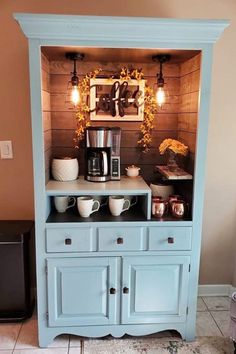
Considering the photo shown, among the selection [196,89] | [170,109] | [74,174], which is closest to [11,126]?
[74,174]

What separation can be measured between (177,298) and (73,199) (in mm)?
948

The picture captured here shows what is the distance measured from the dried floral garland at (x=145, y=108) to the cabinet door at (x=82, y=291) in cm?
88

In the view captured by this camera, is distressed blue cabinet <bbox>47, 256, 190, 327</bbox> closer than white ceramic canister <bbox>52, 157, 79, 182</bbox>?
Yes

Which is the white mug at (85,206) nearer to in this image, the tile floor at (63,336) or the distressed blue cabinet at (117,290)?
the distressed blue cabinet at (117,290)

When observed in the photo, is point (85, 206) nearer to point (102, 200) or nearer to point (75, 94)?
point (102, 200)

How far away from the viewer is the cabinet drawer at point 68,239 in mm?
1882

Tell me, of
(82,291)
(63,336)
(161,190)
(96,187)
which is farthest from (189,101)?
(63,336)

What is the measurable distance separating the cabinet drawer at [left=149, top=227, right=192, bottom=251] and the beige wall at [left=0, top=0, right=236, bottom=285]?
2.16 feet

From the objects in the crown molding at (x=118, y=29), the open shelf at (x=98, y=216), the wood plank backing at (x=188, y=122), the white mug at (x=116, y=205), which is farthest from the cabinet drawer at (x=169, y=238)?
the crown molding at (x=118, y=29)

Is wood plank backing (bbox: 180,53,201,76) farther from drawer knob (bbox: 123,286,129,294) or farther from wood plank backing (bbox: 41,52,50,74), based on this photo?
drawer knob (bbox: 123,286,129,294)

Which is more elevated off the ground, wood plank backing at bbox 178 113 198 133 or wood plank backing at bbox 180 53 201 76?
wood plank backing at bbox 180 53 201 76

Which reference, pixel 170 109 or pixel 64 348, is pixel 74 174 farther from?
pixel 64 348

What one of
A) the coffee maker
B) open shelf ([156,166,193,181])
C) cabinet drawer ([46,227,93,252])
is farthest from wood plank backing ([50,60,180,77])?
cabinet drawer ([46,227,93,252])

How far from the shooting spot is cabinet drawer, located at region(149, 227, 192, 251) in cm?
193
